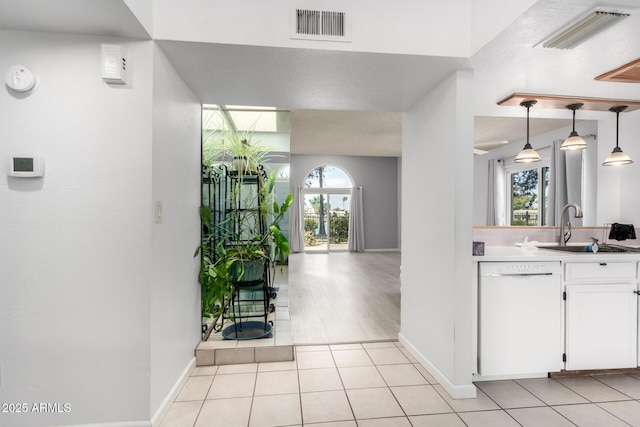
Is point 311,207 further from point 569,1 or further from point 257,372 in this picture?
point 569,1

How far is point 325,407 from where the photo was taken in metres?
2.01

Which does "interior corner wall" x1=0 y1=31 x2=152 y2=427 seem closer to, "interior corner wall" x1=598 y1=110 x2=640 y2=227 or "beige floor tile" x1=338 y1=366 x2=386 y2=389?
"beige floor tile" x1=338 y1=366 x2=386 y2=389

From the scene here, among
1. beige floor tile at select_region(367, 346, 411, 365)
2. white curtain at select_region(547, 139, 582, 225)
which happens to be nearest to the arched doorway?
white curtain at select_region(547, 139, 582, 225)

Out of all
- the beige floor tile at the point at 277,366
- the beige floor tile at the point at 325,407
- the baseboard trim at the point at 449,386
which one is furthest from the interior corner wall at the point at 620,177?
the beige floor tile at the point at 277,366

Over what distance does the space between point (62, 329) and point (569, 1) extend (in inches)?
115

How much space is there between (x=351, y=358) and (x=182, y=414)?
1314 millimetres

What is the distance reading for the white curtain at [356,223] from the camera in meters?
9.66

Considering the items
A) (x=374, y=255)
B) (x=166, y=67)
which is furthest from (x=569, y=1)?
(x=374, y=255)

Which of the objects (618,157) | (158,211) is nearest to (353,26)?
(158,211)

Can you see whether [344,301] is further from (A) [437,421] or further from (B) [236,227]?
(A) [437,421]

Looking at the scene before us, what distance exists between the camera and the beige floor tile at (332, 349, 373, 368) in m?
2.59

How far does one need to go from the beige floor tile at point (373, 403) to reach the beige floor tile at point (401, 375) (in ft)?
0.47

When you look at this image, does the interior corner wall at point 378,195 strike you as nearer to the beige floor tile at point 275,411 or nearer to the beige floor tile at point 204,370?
the beige floor tile at point 204,370

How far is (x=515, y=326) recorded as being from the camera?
7.43 feet
